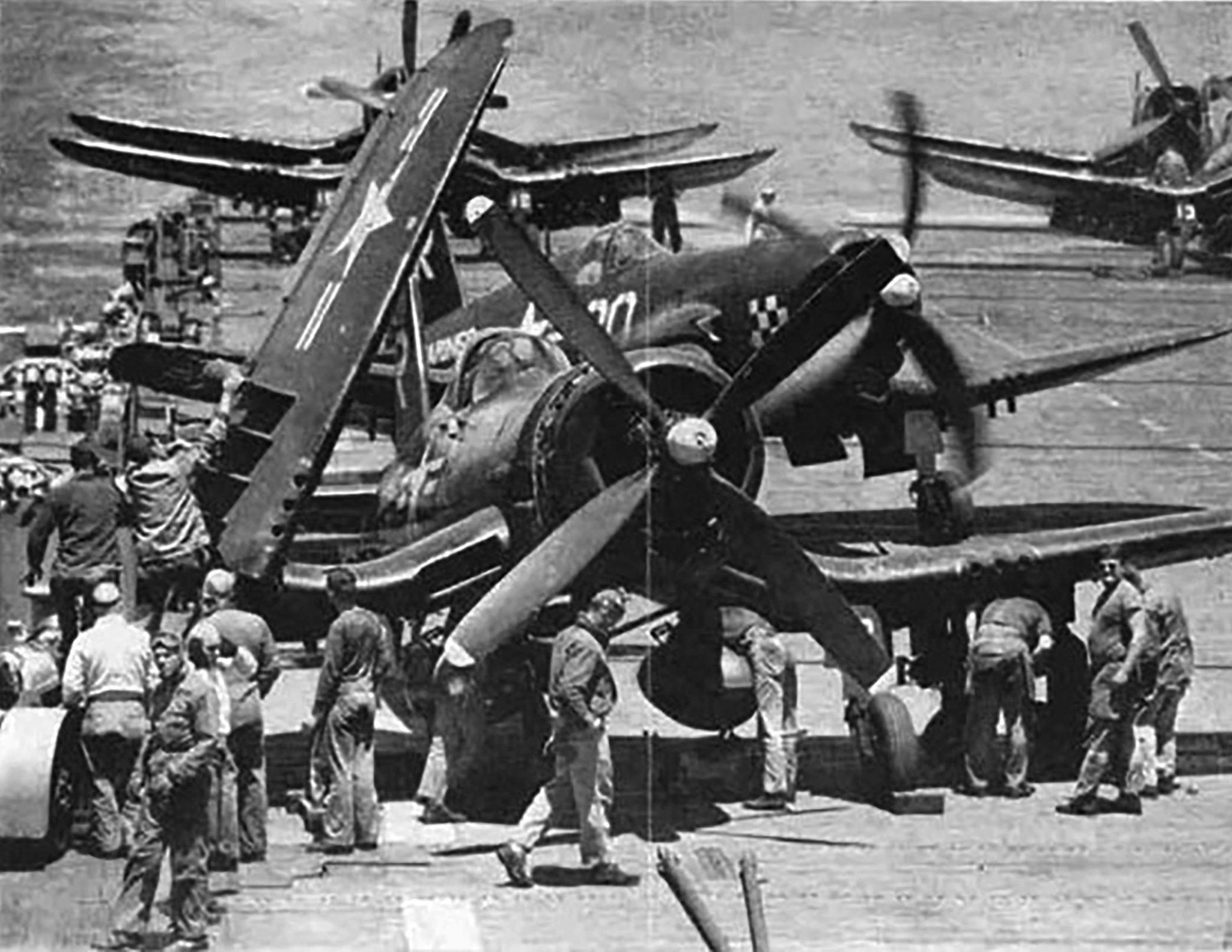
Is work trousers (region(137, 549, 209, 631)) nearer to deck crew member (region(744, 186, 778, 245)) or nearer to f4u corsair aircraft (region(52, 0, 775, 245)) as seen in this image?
f4u corsair aircraft (region(52, 0, 775, 245))

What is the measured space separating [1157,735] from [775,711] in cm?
221

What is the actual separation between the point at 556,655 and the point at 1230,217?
29.2 ft

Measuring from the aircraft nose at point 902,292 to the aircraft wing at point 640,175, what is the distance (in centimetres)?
280

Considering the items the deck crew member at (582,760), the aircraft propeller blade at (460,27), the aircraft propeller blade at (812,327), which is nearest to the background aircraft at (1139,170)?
the aircraft propeller blade at (460,27)

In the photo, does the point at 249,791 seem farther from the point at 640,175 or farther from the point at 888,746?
the point at 640,175

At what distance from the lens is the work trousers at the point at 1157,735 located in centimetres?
1353

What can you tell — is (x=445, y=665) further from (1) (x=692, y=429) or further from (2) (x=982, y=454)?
(2) (x=982, y=454)

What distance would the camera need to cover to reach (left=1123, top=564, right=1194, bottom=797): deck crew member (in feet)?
44.4

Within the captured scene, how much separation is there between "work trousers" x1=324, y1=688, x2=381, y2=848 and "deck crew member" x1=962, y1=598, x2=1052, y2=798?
11.5ft

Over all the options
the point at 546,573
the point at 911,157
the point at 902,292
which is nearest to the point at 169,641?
the point at 546,573

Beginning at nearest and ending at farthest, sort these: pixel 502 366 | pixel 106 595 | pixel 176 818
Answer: pixel 176 818
pixel 106 595
pixel 502 366

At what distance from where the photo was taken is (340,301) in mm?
14219

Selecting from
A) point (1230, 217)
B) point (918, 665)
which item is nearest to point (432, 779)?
point (918, 665)

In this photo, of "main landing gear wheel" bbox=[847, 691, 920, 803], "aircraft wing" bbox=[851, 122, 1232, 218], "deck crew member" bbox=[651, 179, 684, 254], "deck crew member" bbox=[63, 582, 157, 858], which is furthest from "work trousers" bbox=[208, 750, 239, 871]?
"deck crew member" bbox=[651, 179, 684, 254]
